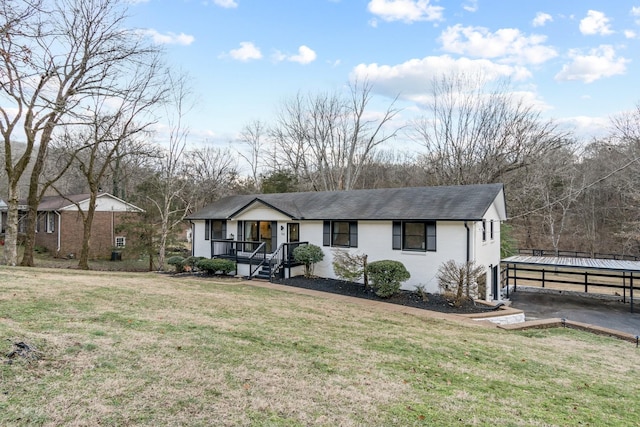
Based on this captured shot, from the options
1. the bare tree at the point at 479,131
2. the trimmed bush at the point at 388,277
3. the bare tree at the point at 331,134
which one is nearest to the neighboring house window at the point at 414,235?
the trimmed bush at the point at 388,277

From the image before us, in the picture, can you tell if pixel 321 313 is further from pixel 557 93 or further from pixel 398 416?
pixel 557 93

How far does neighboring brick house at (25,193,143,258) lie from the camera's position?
953 inches

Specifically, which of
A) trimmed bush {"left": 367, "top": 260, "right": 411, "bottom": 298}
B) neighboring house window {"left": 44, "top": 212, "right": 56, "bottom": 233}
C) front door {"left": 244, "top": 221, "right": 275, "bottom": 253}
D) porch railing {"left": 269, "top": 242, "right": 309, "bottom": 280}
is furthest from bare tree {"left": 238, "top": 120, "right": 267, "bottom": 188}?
trimmed bush {"left": 367, "top": 260, "right": 411, "bottom": 298}

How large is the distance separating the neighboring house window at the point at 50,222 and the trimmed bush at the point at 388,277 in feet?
76.2

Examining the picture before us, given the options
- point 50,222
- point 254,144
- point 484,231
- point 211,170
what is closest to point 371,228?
point 484,231

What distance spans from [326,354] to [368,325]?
2.72 m

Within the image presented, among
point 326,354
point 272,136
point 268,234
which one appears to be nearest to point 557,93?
point 268,234

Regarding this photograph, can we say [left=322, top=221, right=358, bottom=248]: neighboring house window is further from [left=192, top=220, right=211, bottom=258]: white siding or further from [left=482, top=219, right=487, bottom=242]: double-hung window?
[left=192, top=220, right=211, bottom=258]: white siding

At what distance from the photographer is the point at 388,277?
12.8 m

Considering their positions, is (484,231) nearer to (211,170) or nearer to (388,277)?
(388,277)

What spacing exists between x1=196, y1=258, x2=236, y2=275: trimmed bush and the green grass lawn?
769cm

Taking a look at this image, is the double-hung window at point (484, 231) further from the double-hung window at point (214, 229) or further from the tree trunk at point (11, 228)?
the tree trunk at point (11, 228)

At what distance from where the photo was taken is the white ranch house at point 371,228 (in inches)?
529

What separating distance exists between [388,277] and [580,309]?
830 cm
